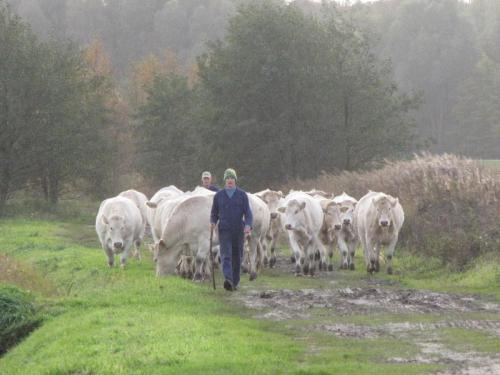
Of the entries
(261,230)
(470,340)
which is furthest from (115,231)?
(470,340)

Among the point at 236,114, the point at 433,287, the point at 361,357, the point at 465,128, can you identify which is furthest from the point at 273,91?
the point at 465,128

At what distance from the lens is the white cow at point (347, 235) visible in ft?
87.3

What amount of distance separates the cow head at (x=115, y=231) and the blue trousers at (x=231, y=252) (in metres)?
5.03

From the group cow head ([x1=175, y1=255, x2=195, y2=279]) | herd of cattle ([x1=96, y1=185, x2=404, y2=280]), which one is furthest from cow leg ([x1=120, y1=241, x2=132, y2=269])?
cow head ([x1=175, y1=255, x2=195, y2=279])

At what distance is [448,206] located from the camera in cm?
2688

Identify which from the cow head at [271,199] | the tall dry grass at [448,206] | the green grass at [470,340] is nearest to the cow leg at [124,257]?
the cow head at [271,199]

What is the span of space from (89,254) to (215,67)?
29178 millimetres

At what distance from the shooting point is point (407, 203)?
95.8ft

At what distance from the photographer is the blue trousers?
755 inches

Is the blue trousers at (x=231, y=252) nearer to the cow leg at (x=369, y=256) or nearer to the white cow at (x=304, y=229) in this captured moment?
the white cow at (x=304, y=229)

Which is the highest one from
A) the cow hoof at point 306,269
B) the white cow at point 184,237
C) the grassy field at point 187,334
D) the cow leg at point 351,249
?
the white cow at point 184,237

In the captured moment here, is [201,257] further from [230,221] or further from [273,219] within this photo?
[273,219]

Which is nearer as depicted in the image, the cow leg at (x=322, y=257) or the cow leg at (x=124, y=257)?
the cow leg at (x=124, y=257)

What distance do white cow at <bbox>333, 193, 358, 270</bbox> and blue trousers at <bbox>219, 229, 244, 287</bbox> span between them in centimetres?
753
